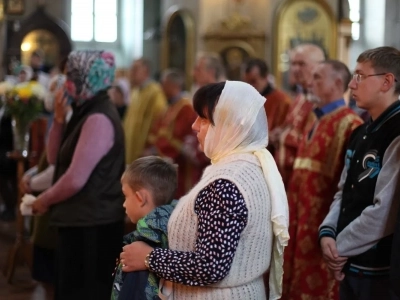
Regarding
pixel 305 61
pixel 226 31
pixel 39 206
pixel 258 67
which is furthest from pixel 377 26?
pixel 39 206

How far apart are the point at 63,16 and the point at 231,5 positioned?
4519mm

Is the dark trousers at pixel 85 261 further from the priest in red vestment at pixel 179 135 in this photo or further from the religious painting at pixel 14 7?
the religious painting at pixel 14 7

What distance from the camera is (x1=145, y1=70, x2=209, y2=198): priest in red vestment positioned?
7367 mm

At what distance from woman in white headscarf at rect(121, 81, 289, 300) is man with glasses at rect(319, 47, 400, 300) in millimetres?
596

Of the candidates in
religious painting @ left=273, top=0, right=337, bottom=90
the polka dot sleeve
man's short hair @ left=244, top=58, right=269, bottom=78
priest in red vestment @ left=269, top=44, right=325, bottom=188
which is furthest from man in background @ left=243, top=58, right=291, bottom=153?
religious painting @ left=273, top=0, right=337, bottom=90

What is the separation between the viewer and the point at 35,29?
17922 mm

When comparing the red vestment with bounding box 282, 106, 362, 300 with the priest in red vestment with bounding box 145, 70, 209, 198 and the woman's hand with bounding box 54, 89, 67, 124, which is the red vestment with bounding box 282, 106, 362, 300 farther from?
the priest in red vestment with bounding box 145, 70, 209, 198

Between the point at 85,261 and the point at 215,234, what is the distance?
5.66 ft

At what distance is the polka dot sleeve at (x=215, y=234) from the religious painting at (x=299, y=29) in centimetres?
1341

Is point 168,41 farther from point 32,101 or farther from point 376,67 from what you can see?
point 376,67

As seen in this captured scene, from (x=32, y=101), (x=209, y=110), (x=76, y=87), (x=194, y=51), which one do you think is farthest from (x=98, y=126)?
(x=194, y=51)

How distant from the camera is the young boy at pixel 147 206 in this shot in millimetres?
2668

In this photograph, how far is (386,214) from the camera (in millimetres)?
3014

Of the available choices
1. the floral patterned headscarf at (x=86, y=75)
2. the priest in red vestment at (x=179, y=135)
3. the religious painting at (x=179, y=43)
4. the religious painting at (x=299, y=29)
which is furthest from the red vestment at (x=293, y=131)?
the religious painting at (x=179, y=43)
